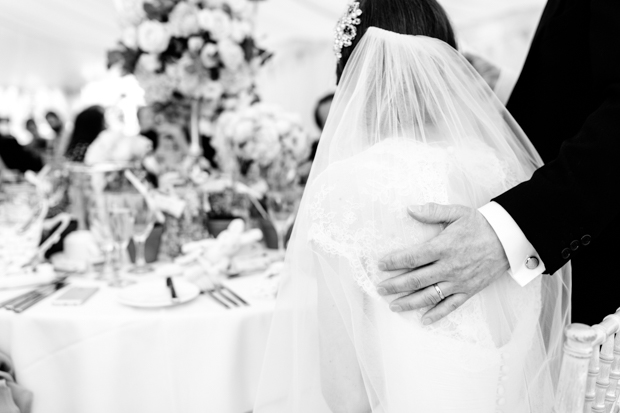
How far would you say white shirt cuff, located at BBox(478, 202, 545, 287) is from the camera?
1059 millimetres

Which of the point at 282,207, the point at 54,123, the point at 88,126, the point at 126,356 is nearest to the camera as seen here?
the point at 126,356

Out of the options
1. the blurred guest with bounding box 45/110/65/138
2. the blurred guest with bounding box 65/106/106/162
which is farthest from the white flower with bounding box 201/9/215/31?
the blurred guest with bounding box 45/110/65/138

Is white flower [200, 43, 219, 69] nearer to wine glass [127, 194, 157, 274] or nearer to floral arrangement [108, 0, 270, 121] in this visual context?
floral arrangement [108, 0, 270, 121]

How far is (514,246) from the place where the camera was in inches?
42.0

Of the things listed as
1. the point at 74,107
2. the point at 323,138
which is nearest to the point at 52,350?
the point at 323,138

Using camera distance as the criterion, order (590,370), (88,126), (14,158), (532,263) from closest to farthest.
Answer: (590,370), (532,263), (88,126), (14,158)

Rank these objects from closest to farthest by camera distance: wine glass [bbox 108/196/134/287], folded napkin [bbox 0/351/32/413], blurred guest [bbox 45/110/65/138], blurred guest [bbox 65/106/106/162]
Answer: folded napkin [bbox 0/351/32/413], wine glass [bbox 108/196/134/287], blurred guest [bbox 65/106/106/162], blurred guest [bbox 45/110/65/138]

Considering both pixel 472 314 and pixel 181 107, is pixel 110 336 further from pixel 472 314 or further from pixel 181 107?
pixel 181 107

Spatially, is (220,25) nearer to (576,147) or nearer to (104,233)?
(104,233)

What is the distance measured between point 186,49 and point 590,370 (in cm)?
194

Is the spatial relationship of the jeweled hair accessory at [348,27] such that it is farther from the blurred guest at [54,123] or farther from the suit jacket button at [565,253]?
the blurred guest at [54,123]

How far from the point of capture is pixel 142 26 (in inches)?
82.7

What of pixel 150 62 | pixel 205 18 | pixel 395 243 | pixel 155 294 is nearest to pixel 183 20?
pixel 205 18

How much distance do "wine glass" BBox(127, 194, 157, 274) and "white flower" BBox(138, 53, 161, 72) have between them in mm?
685
